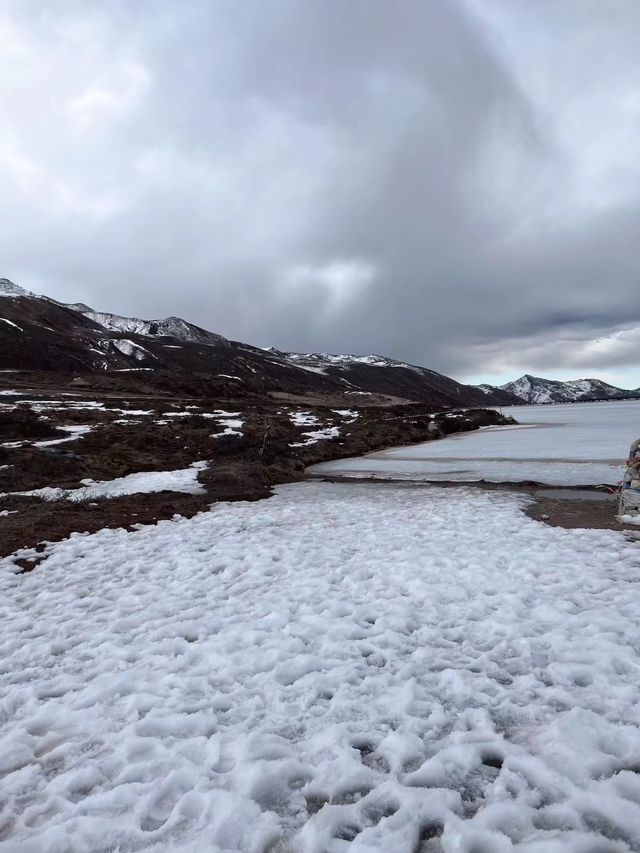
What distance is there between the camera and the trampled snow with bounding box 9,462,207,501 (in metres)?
14.4

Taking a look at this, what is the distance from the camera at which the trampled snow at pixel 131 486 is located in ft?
47.1

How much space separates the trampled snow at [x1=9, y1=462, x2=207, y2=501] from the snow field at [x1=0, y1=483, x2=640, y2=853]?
6373mm

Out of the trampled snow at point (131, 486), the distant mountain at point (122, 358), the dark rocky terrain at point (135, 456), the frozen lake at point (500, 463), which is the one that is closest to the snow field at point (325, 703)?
the dark rocky terrain at point (135, 456)

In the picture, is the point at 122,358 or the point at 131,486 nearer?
the point at 131,486

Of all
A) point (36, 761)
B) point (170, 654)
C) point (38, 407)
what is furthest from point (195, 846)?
point (38, 407)

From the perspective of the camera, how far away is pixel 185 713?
181 inches

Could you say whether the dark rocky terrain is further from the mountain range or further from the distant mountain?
the distant mountain

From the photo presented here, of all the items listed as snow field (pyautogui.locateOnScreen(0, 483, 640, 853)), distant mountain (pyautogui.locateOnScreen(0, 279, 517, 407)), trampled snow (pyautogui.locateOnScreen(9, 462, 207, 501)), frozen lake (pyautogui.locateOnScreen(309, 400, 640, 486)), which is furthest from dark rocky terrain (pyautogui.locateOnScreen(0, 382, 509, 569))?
distant mountain (pyautogui.locateOnScreen(0, 279, 517, 407))

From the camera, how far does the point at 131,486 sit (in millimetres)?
16156

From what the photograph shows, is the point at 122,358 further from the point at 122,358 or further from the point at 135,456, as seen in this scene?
the point at 135,456

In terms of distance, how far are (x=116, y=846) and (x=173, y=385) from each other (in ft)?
299

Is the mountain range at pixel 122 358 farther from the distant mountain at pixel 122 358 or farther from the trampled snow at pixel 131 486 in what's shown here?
the trampled snow at pixel 131 486

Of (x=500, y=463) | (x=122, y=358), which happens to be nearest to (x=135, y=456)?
(x=500, y=463)

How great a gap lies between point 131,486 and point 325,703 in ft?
43.7
